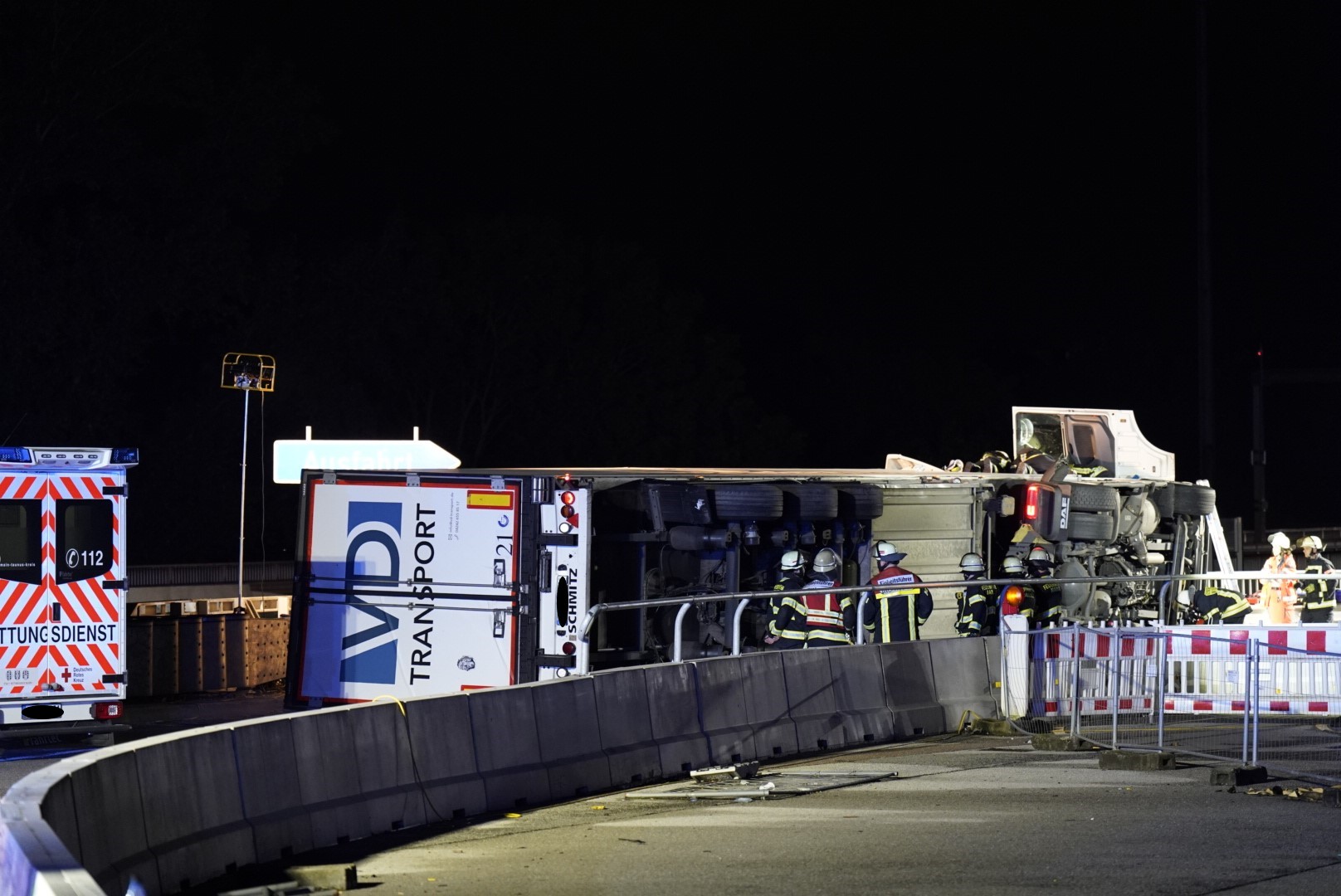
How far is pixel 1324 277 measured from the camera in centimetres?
8206

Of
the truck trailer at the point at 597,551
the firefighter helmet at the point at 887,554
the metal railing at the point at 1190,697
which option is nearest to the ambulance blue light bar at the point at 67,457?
the truck trailer at the point at 597,551

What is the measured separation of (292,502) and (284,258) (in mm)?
5925

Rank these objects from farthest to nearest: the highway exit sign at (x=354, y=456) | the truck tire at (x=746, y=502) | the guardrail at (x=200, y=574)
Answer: the guardrail at (x=200, y=574)
the truck tire at (x=746, y=502)
the highway exit sign at (x=354, y=456)

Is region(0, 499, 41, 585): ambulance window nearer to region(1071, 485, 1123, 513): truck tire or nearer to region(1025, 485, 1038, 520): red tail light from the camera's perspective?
region(1025, 485, 1038, 520): red tail light

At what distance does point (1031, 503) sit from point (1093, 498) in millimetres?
748

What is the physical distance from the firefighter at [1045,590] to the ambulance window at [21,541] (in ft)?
28.4

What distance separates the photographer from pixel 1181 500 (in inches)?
848

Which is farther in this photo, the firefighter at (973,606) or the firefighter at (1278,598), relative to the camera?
the firefighter at (1278,598)

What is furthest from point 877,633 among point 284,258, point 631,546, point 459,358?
point 459,358

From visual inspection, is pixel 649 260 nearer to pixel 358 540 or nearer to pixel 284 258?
pixel 284 258

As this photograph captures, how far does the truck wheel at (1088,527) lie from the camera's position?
785 inches

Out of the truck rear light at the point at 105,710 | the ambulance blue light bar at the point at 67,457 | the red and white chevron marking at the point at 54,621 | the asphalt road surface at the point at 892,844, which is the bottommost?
the asphalt road surface at the point at 892,844

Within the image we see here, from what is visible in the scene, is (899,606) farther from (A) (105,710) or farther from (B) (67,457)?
(B) (67,457)

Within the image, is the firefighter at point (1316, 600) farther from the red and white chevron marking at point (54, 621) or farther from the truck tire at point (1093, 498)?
the red and white chevron marking at point (54, 621)
